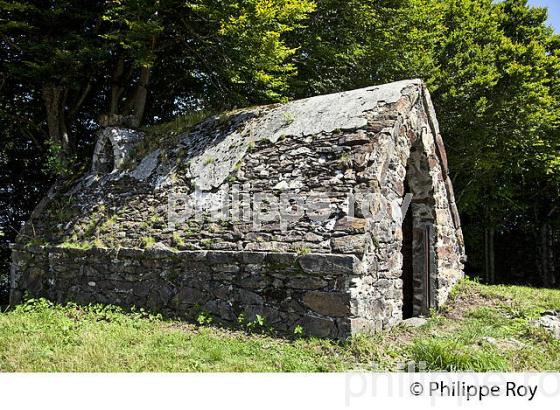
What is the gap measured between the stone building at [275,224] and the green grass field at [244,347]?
0.36 metres

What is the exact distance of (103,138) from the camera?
10383 millimetres

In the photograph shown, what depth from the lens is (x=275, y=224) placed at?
650 cm

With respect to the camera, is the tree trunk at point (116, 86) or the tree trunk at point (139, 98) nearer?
the tree trunk at point (116, 86)

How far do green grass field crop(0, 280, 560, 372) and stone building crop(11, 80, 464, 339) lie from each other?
1.19 feet

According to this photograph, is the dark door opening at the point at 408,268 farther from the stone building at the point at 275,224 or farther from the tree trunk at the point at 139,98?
the tree trunk at the point at 139,98

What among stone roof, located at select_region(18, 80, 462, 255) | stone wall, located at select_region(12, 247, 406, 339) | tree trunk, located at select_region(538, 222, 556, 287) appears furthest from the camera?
tree trunk, located at select_region(538, 222, 556, 287)

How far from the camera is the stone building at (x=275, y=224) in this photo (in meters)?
5.95

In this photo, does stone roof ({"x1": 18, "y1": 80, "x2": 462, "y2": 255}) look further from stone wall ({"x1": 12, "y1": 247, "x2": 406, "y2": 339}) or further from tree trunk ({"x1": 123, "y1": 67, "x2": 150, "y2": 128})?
tree trunk ({"x1": 123, "y1": 67, "x2": 150, "y2": 128})

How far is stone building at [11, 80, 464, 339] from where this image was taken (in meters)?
5.95

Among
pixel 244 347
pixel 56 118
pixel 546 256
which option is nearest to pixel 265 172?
pixel 244 347

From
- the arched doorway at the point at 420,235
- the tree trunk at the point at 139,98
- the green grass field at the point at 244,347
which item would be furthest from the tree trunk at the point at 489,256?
the tree trunk at the point at 139,98

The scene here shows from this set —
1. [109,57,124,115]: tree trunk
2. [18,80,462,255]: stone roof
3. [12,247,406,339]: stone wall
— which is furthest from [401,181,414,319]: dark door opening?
[109,57,124,115]: tree trunk

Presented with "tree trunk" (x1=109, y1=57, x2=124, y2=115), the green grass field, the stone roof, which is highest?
"tree trunk" (x1=109, y1=57, x2=124, y2=115)

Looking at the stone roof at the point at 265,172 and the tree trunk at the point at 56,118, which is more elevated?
the tree trunk at the point at 56,118
